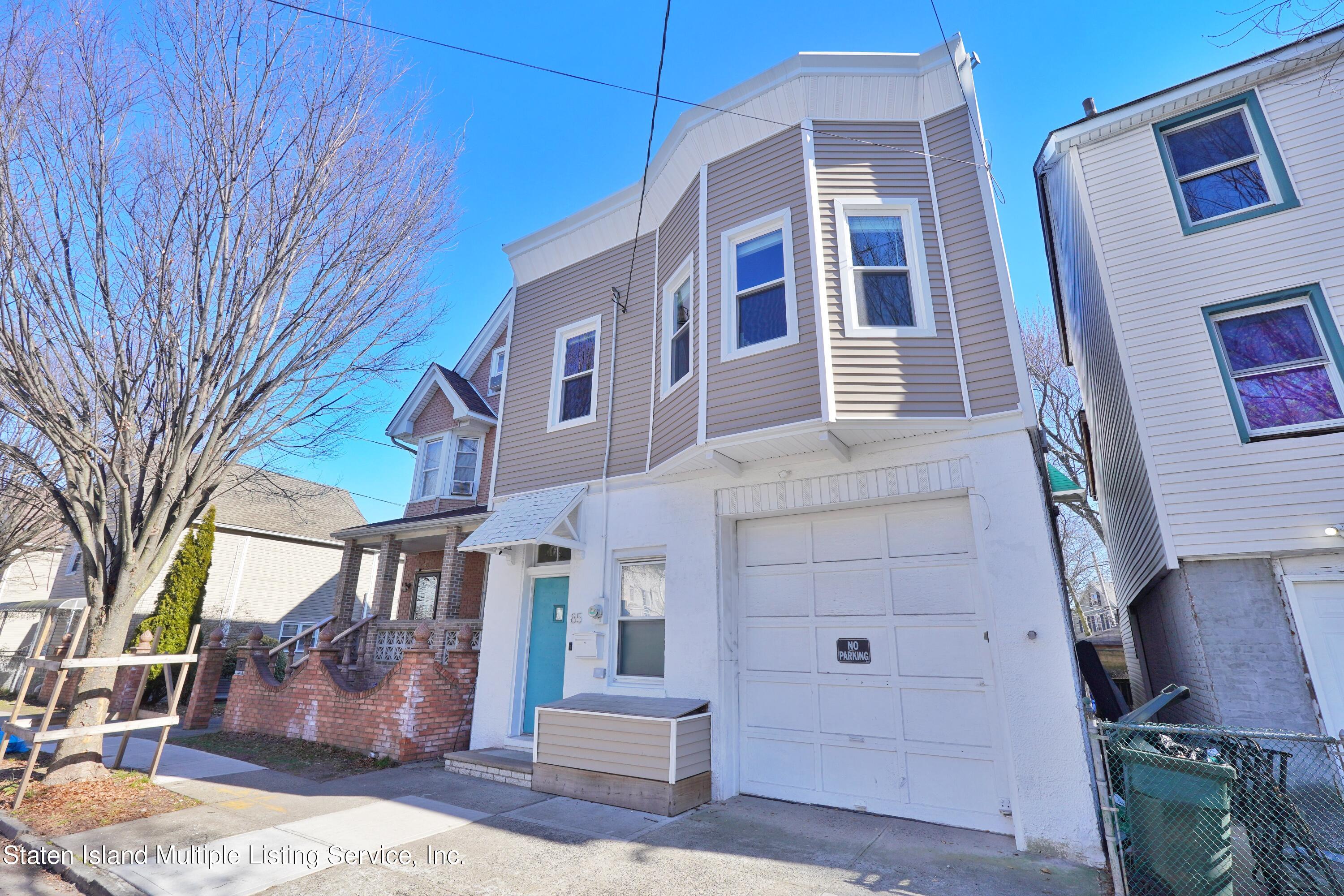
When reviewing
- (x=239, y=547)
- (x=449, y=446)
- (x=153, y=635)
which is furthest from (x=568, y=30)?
(x=239, y=547)

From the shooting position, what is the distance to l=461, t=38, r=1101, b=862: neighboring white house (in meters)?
5.62

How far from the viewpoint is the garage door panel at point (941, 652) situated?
577 cm

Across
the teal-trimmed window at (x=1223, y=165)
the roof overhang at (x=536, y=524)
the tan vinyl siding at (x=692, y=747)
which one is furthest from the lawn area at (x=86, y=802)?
the teal-trimmed window at (x=1223, y=165)

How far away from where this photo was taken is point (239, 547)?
20641 millimetres

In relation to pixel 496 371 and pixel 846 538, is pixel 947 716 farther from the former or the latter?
pixel 496 371

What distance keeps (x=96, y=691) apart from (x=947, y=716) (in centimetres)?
892

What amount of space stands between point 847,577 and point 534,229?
7.53m

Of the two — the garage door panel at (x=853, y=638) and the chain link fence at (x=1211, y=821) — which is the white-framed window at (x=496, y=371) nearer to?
the garage door panel at (x=853, y=638)

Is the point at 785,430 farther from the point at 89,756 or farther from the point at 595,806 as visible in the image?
the point at 89,756

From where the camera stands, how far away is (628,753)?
250 inches

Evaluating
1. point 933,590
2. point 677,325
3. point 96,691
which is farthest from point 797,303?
point 96,691

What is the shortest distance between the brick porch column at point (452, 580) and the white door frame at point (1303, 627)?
41.3 ft

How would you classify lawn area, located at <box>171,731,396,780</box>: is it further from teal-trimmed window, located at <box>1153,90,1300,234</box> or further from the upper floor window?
teal-trimmed window, located at <box>1153,90,1300,234</box>

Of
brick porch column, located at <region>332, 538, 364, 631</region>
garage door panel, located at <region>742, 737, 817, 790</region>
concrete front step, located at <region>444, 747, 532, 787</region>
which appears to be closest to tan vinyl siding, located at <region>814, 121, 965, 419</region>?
garage door panel, located at <region>742, 737, 817, 790</region>
